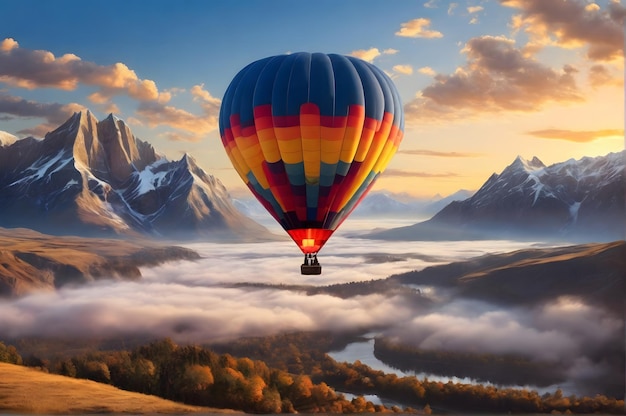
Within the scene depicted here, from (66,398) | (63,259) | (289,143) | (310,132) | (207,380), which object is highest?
(310,132)

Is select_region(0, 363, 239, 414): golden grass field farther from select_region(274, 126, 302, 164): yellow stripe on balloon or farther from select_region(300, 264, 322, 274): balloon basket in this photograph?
select_region(274, 126, 302, 164): yellow stripe on balloon

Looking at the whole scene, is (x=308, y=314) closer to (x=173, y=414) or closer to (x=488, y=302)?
(x=488, y=302)

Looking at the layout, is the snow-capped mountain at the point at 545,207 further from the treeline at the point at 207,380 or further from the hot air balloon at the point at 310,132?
the hot air balloon at the point at 310,132

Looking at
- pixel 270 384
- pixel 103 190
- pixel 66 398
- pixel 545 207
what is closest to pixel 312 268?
pixel 66 398

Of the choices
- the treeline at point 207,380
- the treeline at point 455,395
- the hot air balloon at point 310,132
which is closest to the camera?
the hot air balloon at point 310,132

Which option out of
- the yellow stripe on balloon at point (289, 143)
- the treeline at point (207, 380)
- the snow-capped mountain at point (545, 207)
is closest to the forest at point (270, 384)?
the treeline at point (207, 380)

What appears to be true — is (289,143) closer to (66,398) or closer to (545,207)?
(66,398)
